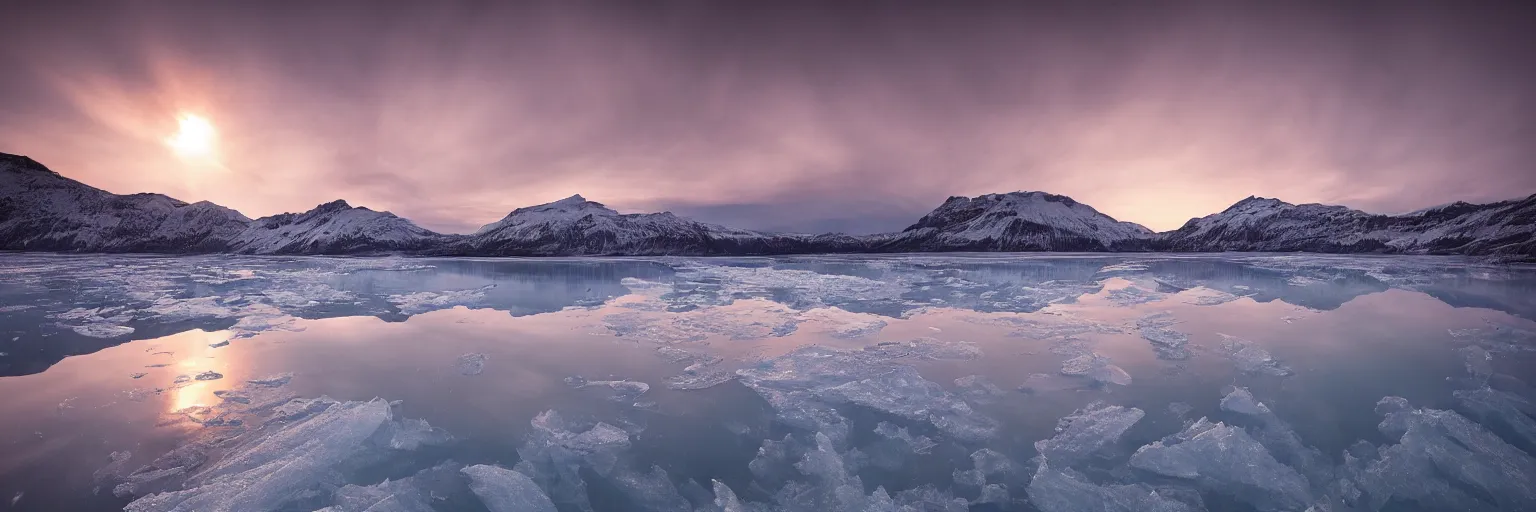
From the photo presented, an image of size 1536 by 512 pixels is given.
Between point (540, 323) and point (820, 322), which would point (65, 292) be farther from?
point (820, 322)

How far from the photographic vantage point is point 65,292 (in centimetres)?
2464

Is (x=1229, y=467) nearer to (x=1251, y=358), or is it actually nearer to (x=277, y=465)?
(x=1251, y=358)

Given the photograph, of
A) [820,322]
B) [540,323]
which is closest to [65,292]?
[540,323]

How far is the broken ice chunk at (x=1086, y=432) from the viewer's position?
6.49 m

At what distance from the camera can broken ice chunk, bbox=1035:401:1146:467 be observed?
6.49 metres

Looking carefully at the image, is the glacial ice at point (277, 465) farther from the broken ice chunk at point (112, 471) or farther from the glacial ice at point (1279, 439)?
the glacial ice at point (1279, 439)

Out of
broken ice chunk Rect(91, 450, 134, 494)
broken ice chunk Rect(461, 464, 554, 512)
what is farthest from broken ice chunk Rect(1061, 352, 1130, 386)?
broken ice chunk Rect(91, 450, 134, 494)

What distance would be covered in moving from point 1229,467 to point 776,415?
529 centimetres

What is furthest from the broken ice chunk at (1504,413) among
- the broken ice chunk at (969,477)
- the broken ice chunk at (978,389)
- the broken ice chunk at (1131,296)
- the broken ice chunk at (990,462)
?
the broken ice chunk at (1131,296)

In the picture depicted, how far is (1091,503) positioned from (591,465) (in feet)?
17.5

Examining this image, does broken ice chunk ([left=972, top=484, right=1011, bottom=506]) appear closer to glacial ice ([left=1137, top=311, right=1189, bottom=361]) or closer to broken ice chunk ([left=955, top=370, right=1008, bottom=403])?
broken ice chunk ([left=955, top=370, right=1008, bottom=403])

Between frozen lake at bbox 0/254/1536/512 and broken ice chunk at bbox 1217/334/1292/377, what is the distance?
0.13 meters

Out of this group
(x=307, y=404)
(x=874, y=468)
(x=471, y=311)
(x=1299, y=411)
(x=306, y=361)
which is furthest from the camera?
(x=471, y=311)

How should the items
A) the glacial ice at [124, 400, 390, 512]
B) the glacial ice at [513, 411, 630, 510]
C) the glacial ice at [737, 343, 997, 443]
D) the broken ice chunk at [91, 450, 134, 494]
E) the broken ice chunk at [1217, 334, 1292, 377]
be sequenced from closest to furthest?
the glacial ice at [124, 400, 390, 512], the broken ice chunk at [91, 450, 134, 494], the glacial ice at [513, 411, 630, 510], the glacial ice at [737, 343, 997, 443], the broken ice chunk at [1217, 334, 1292, 377]
